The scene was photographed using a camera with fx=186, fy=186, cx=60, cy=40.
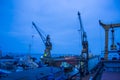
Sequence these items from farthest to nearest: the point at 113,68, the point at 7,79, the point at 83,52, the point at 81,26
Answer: the point at 81,26
the point at 83,52
the point at 113,68
the point at 7,79

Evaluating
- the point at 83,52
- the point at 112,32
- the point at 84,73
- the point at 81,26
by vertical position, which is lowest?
the point at 84,73

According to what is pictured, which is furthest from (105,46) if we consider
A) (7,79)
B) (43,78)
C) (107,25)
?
(7,79)

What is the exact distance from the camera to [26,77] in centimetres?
1381

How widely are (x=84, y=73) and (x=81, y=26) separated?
26.7m

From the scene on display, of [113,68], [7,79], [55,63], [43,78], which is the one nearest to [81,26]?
[55,63]

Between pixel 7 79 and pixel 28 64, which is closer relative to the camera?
pixel 7 79

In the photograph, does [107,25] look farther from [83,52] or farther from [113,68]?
[83,52]

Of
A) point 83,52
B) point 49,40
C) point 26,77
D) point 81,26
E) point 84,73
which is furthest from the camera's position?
point 49,40

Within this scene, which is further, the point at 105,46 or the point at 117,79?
the point at 105,46

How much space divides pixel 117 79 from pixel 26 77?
21.4 ft

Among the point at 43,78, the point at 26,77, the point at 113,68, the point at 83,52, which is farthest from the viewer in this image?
the point at 83,52

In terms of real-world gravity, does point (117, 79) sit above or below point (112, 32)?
below

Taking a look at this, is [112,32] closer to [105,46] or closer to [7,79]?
[105,46]

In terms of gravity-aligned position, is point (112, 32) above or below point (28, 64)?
above
